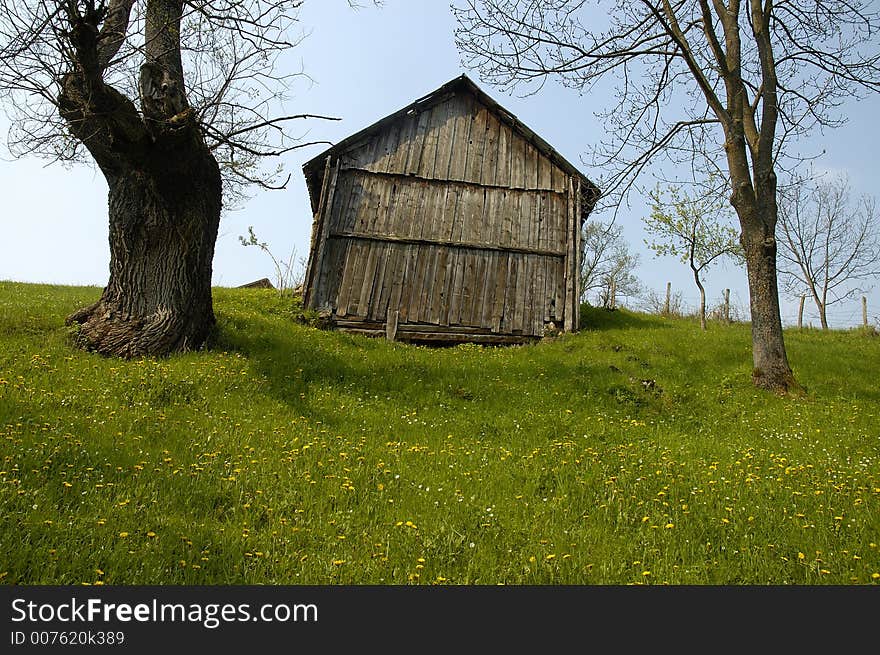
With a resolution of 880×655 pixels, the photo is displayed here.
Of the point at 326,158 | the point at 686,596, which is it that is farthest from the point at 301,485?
the point at 326,158

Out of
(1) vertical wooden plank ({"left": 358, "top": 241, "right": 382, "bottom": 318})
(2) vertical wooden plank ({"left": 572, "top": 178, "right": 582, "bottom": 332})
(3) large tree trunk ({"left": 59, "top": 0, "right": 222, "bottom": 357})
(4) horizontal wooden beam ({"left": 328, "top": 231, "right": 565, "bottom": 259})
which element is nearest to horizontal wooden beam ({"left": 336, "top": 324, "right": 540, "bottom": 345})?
(1) vertical wooden plank ({"left": 358, "top": 241, "right": 382, "bottom": 318})

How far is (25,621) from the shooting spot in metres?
3.57

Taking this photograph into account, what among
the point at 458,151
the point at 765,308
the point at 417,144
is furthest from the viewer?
the point at 458,151

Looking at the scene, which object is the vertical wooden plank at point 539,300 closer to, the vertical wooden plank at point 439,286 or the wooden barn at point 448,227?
the wooden barn at point 448,227

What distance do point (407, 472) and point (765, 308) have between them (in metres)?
9.28

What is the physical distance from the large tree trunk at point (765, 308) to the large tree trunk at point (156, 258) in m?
10.6

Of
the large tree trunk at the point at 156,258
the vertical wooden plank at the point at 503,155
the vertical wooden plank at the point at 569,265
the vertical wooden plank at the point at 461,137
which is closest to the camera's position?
the large tree trunk at the point at 156,258

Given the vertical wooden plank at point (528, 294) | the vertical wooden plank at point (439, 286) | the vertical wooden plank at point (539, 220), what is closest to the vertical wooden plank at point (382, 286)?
the vertical wooden plank at point (439, 286)

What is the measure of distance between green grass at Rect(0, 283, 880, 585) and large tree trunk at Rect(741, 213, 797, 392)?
671 mm

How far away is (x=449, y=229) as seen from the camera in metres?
17.9

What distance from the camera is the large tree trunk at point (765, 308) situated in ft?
40.9

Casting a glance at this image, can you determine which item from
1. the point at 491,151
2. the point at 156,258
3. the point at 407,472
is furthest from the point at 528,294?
the point at 407,472

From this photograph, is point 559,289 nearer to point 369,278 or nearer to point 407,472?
point 369,278

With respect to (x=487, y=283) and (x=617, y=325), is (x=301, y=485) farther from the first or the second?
(x=617, y=325)
